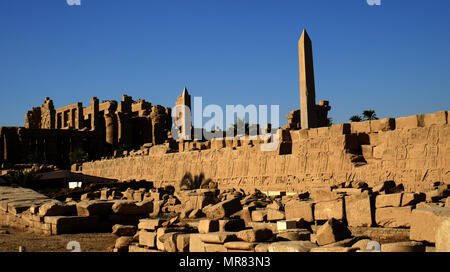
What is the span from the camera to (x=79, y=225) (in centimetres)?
970

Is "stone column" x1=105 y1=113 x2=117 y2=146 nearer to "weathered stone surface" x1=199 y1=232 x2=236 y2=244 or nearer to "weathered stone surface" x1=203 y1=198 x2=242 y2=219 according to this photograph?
"weathered stone surface" x1=203 y1=198 x2=242 y2=219

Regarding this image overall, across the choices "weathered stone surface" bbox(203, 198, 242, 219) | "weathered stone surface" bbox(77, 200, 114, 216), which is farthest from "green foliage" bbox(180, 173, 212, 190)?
"weathered stone surface" bbox(203, 198, 242, 219)

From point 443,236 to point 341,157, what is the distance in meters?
8.35

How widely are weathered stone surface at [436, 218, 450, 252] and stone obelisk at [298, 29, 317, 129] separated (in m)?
12.7

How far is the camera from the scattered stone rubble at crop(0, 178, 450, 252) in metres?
5.01

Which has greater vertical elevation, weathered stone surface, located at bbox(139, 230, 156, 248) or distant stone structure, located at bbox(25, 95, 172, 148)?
distant stone structure, located at bbox(25, 95, 172, 148)

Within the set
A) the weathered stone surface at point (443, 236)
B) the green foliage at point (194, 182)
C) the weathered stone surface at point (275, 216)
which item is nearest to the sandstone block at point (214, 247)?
the weathered stone surface at point (275, 216)

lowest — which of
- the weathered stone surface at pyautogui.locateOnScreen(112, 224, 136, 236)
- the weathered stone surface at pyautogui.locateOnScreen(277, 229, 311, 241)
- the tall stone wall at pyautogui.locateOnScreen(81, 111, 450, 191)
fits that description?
the weathered stone surface at pyautogui.locateOnScreen(112, 224, 136, 236)

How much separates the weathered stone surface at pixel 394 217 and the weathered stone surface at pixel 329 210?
1.74 ft

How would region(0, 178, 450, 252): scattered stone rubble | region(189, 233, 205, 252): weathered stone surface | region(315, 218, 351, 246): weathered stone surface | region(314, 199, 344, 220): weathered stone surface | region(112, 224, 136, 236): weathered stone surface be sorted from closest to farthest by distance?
region(0, 178, 450, 252): scattered stone rubble, region(315, 218, 351, 246): weathered stone surface, region(189, 233, 205, 252): weathered stone surface, region(314, 199, 344, 220): weathered stone surface, region(112, 224, 136, 236): weathered stone surface

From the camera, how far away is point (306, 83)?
17.2m

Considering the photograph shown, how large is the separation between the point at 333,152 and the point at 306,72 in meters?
5.22
